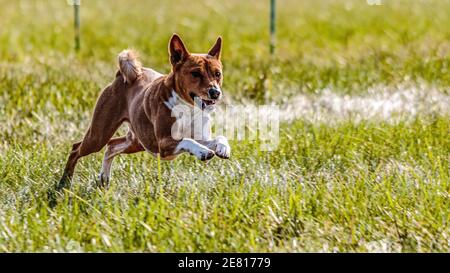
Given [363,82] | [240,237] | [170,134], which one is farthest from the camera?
[363,82]

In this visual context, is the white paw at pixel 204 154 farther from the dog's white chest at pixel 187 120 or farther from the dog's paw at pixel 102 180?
the dog's paw at pixel 102 180

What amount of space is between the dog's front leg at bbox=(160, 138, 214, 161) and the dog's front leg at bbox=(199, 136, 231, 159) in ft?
0.24

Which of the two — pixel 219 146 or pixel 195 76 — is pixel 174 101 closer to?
pixel 195 76

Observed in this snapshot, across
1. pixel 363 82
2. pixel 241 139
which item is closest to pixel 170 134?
pixel 241 139

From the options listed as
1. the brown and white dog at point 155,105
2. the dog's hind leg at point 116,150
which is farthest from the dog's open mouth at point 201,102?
the dog's hind leg at point 116,150

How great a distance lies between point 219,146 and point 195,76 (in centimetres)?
38

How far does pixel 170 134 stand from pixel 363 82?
4213 millimetres

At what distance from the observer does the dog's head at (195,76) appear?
5.23 m

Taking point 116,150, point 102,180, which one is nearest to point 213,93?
point 116,150

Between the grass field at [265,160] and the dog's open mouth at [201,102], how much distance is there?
475mm

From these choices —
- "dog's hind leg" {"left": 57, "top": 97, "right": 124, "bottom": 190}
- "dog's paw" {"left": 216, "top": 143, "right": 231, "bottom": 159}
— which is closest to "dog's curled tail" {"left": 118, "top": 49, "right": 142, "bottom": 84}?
"dog's hind leg" {"left": 57, "top": 97, "right": 124, "bottom": 190}

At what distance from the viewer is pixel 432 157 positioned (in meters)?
6.50

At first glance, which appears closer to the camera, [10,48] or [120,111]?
[120,111]
